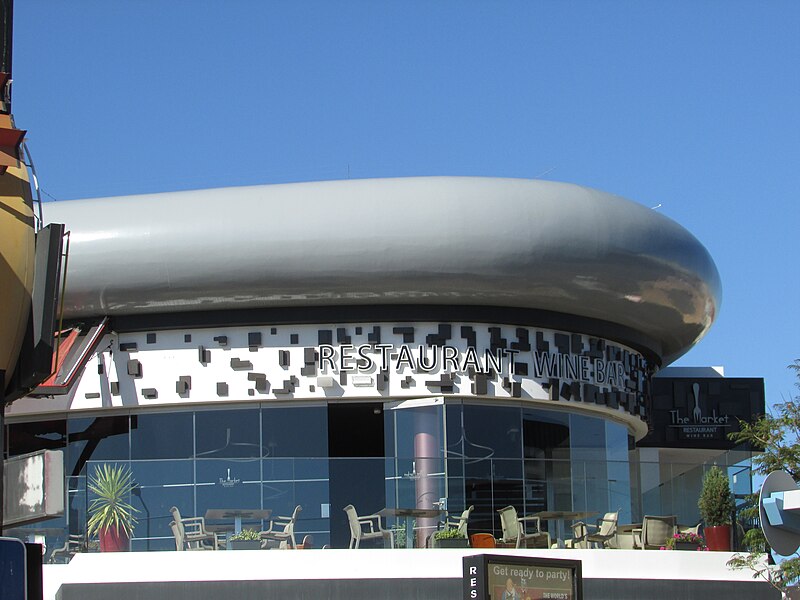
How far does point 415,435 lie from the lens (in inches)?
1020

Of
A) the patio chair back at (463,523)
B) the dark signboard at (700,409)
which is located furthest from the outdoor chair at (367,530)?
the dark signboard at (700,409)

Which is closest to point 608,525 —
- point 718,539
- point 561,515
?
point 561,515

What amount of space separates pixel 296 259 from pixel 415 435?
388 cm

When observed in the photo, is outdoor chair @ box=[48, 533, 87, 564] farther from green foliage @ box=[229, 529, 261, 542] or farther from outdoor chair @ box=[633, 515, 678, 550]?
outdoor chair @ box=[633, 515, 678, 550]

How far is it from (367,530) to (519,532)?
8.78ft

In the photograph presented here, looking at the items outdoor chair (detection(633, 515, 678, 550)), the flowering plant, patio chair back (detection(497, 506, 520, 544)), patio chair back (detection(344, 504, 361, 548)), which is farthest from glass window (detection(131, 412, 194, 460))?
the flowering plant

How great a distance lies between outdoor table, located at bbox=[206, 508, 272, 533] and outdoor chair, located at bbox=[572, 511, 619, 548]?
5277 mm

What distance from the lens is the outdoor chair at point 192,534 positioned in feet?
74.9

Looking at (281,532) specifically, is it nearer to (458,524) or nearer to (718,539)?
(458,524)

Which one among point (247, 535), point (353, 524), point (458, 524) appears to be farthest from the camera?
point (458, 524)

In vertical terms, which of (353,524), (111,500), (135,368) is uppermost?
(135,368)

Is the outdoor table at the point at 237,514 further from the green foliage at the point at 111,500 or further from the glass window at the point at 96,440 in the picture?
the glass window at the point at 96,440

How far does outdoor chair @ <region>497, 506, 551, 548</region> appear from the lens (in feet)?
79.0

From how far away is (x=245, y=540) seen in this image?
2292cm
